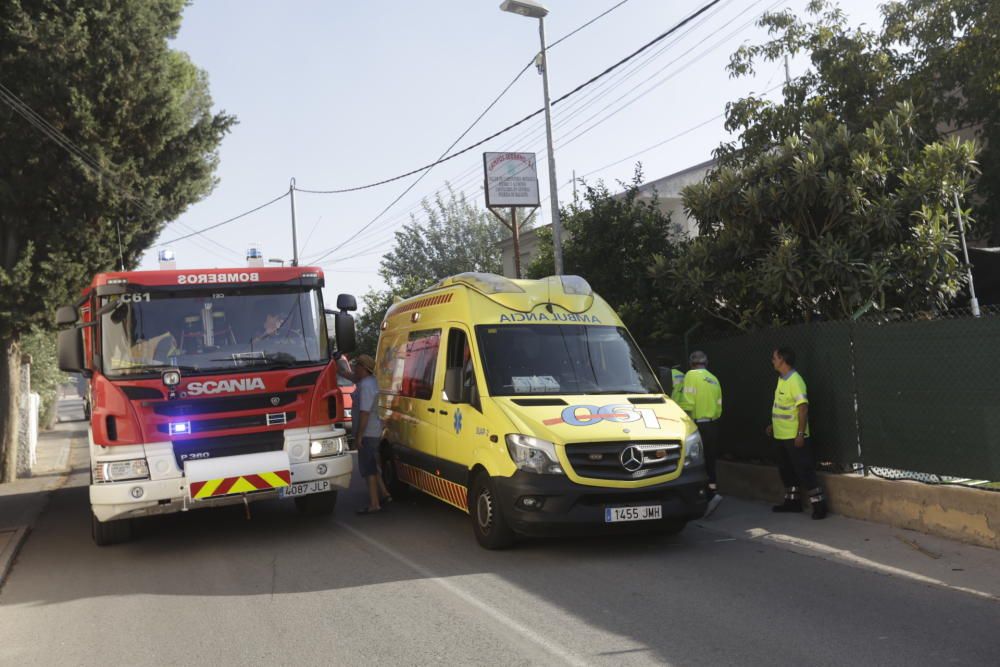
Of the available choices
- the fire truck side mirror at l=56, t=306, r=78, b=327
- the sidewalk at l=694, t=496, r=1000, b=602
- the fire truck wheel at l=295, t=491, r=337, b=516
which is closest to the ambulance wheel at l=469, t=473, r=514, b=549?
the fire truck wheel at l=295, t=491, r=337, b=516

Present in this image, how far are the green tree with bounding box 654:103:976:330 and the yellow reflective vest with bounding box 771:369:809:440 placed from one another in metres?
1.67

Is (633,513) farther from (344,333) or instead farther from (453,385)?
(344,333)

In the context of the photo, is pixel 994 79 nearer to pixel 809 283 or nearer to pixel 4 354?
pixel 809 283

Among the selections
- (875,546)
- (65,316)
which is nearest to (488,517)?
(875,546)

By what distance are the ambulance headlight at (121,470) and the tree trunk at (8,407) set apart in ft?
30.9

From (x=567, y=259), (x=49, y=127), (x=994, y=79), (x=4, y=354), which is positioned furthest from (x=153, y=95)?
(x=994, y=79)

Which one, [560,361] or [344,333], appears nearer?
[560,361]

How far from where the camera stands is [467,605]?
608 centimetres

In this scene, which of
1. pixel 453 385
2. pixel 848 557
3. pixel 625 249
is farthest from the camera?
pixel 625 249

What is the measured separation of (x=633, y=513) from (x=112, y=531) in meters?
5.19

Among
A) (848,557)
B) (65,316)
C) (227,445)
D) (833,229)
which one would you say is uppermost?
(833,229)

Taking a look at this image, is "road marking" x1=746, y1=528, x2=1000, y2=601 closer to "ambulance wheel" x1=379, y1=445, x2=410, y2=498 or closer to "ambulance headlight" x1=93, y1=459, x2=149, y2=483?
"ambulance wheel" x1=379, y1=445, x2=410, y2=498

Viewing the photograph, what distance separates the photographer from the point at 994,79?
12383 millimetres

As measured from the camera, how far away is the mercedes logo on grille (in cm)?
734
